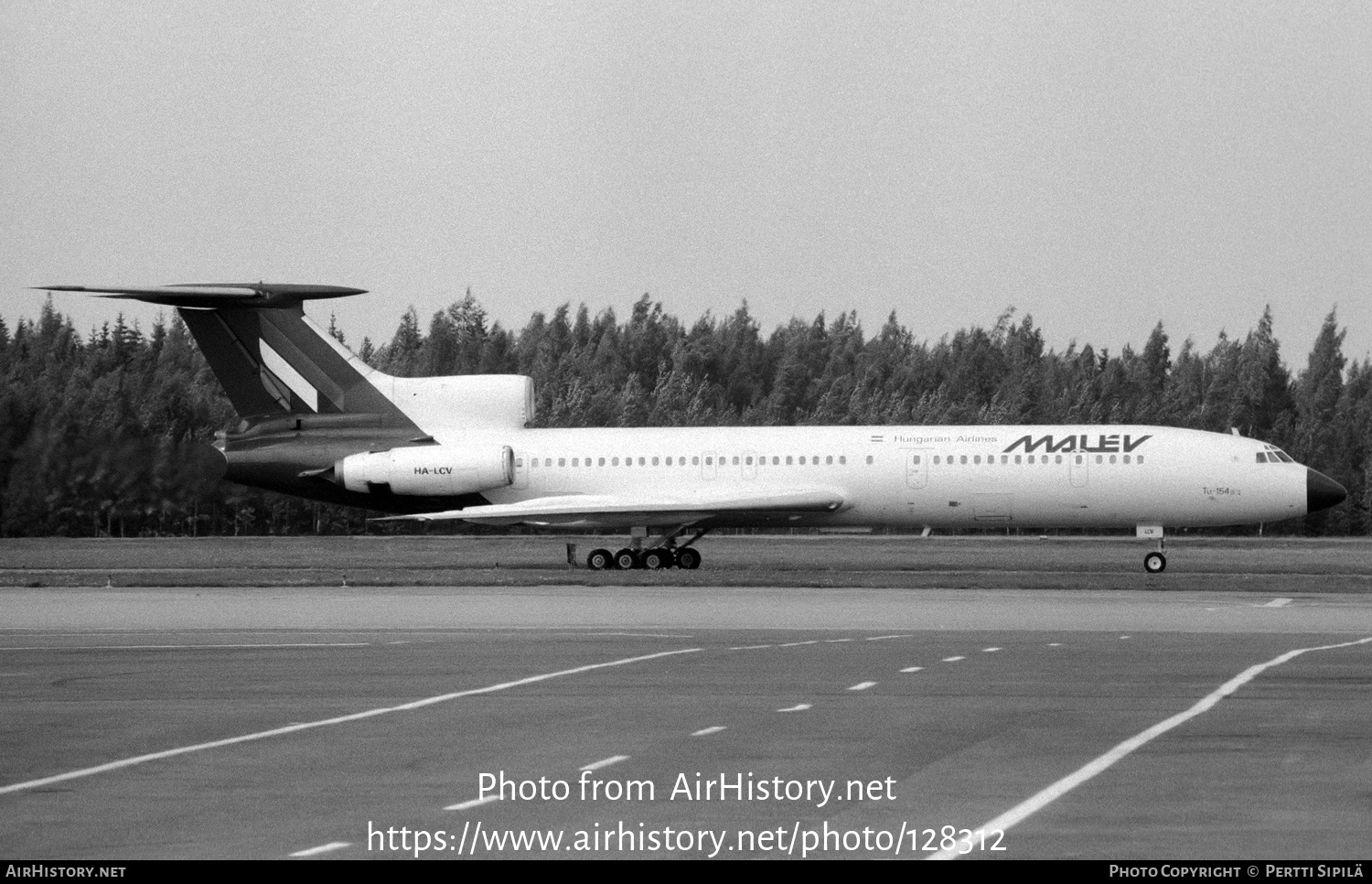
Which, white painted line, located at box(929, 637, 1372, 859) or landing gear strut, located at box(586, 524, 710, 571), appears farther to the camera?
landing gear strut, located at box(586, 524, 710, 571)

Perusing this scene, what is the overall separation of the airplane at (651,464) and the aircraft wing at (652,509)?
0.17ft

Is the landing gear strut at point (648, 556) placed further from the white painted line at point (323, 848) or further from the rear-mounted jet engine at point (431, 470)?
the white painted line at point (323, 848)

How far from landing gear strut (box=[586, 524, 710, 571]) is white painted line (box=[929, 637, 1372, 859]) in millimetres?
23902

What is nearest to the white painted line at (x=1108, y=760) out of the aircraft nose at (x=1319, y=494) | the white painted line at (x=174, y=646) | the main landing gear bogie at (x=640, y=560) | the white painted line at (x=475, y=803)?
the white painted line at (x=475, y=803)

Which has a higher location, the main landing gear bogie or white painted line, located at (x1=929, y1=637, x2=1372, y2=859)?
the main landing gear bogie

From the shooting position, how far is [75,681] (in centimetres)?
1866

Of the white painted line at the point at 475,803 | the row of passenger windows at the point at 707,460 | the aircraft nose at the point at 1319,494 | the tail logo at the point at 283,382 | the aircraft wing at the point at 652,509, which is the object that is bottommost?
the white painted line at the point at 475,803

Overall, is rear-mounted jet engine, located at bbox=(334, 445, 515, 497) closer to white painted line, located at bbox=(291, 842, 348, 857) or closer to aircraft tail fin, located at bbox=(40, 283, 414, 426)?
aircraft tail fin, located at bbox=(40, 283, 414, 426)

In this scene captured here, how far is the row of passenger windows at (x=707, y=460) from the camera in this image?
43469 mm

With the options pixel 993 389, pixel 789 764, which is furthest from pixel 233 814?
pixel 993 389

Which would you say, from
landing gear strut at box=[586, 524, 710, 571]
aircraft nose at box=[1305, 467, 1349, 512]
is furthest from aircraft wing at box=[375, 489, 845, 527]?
aircraft nose at box=[1305, 467, 1349, 512]

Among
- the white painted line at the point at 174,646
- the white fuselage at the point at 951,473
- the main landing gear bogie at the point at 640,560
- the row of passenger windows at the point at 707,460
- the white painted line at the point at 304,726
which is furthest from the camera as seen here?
the row of passenger windows at the point at 707,460

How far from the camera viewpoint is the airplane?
42156mm

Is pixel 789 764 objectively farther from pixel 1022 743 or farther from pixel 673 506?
pixel 673 506
